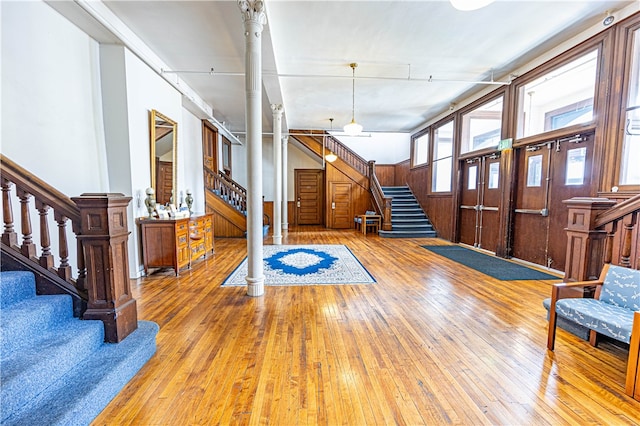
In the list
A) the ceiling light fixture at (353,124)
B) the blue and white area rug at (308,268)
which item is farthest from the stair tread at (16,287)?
the ceiling light fixture at (353,124)

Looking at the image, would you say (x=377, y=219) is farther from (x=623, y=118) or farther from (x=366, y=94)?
(x=623, y=118)

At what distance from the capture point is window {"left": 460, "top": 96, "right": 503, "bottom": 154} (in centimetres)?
596

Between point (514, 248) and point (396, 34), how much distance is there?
4627 millimetres

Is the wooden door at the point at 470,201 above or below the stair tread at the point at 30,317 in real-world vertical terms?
above

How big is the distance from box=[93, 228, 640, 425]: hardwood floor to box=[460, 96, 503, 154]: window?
3937 mm

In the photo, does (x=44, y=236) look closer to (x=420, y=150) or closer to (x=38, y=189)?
(x=38, y=189)

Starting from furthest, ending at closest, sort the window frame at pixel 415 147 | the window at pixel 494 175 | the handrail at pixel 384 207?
the window frame at pixel 415 147 < the handrail at pixel 384 207 < the window at pixel 494 175

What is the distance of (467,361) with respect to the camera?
210 cm

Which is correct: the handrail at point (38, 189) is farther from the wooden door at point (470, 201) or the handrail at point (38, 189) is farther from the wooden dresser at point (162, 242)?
the wooden door at point (470, 201)

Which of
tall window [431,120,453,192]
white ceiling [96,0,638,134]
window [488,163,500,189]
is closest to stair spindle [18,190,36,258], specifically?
white ceiling [96,0,638,134]

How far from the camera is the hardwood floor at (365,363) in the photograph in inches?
62.9

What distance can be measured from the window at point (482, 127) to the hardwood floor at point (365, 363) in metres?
3.94

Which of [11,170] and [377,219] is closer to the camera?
[11,170]

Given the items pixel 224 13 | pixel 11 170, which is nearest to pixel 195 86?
pixel 224 13
